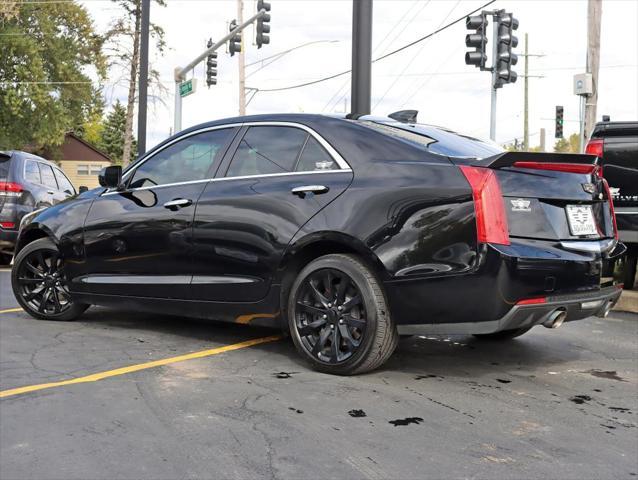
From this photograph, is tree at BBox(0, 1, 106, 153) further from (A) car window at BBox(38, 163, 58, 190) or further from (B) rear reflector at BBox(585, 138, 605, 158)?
(B) rear reflector at BBox(585, 138, 605, 158)

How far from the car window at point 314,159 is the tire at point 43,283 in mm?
2611

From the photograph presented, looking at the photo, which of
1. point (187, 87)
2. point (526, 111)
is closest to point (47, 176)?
point (187, 87)

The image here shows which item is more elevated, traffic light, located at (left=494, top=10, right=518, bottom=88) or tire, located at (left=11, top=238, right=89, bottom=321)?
traffic light, located at (left=494, top=10, right=518, bottom=88)

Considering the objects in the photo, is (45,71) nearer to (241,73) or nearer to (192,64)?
(241,73)

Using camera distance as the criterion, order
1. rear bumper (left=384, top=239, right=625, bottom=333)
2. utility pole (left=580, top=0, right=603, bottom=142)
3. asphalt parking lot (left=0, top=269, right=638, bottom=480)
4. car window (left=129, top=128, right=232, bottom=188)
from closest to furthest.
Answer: asphalt parking lot (left=0, top=269, right=638, bottom=480)
rear bumper (left=384, top=239, right=625, bottom=333)
car window (left=129, top=128, right=232, bottom=188)
utility pole (left=580, top=0, right=603, bottom=142)

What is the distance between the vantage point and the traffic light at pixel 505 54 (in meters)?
14.5

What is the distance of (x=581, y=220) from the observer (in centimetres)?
430

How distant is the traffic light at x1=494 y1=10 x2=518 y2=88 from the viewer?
14.5m

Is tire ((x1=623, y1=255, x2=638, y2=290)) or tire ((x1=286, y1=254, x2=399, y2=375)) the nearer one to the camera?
tire ((x1=286, y1=254, x2=399, y2=375))

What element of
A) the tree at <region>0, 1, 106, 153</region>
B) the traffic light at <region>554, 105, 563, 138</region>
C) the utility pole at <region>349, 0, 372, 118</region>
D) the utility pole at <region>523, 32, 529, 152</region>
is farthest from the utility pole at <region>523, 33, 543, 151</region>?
the utility pole at <region>349, 0, 372, 118</region>

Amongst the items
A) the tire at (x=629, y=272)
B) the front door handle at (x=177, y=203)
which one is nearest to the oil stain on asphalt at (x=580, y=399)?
the front door handle at (x=177, y=203)

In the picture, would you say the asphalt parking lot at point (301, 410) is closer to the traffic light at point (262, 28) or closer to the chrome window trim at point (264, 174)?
the chrome window trim at point (264, 174)

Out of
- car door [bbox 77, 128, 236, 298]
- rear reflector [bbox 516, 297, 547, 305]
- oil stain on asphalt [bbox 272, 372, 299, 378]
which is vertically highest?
car door [bbox 77, 128, 236, 298]

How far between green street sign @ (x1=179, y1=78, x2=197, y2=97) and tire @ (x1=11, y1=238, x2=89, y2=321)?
44.1 ft
